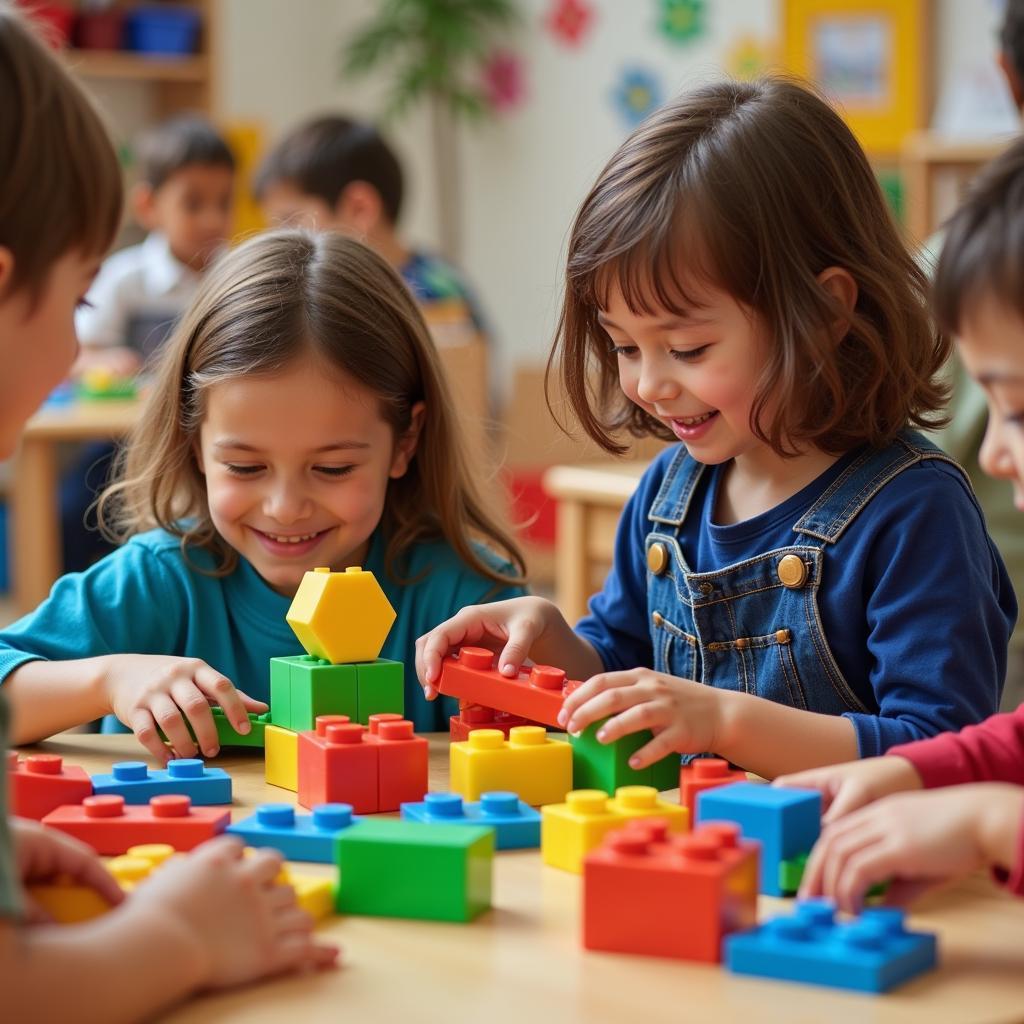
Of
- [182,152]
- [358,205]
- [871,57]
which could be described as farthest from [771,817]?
[871,57]

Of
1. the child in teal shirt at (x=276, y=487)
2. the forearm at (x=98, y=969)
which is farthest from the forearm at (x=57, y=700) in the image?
the forearm at (x=98, y=969)

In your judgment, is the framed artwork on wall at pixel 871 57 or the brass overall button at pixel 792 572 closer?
the brass overall button at pixel 792 572

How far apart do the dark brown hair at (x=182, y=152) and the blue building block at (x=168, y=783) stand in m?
3.89

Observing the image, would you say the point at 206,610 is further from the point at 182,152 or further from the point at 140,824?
the point at 182,152

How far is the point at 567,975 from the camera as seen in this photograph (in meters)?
0.83

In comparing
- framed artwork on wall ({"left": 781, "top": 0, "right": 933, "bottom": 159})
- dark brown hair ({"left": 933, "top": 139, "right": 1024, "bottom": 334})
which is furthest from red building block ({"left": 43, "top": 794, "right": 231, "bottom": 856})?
framed artwork on wall ({"left": 781, "top": 0, "right": 933, "bottom": 159})

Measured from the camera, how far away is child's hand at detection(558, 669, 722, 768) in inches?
44.2

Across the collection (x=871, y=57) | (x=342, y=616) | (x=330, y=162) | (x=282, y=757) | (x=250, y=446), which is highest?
(x=871, y=57)

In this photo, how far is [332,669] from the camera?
4.06ft

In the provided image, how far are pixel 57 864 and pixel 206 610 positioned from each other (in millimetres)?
757

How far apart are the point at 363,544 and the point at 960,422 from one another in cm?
117

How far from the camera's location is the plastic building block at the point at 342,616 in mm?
1236

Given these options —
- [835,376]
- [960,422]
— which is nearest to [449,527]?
[835,376]

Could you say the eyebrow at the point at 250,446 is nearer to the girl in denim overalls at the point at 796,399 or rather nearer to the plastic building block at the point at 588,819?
the girl in denim overalls at the point at 796,399
